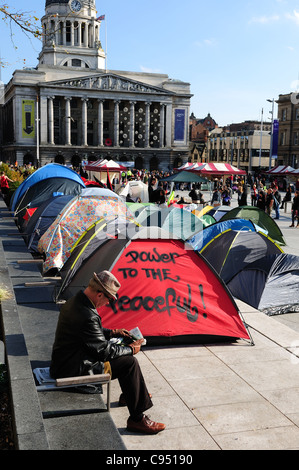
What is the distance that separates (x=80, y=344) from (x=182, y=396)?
1698 millimetres

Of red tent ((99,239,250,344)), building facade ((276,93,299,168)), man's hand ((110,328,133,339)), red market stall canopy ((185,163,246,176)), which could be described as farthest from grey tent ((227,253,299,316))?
building facade ((276,93,299,168))

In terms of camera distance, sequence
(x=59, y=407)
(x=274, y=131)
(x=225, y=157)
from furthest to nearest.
A: (x=225, y=157), (x=274, y=131), (x=59, y=407)

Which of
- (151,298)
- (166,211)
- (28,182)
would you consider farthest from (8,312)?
(28,182)

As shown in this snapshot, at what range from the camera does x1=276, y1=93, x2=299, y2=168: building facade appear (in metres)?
70.9

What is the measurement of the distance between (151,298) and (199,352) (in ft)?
3.37

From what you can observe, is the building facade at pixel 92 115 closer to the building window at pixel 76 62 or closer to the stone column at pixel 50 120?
the stone column at pixel 50 120

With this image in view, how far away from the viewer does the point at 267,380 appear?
21.5 ft

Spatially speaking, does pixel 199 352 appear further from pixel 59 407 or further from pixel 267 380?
pixel 59 407

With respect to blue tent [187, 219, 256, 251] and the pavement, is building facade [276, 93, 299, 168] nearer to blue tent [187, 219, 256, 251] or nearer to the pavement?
blue tent [187, 219, 256, 251]

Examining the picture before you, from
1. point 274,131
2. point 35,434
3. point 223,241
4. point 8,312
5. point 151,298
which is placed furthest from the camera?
point 274,131

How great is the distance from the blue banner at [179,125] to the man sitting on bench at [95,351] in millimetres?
87547

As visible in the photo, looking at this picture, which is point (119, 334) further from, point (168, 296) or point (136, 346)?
point (168, 296)

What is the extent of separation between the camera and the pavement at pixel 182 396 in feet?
14.1

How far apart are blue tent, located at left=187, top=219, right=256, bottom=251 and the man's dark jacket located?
7.10 metres
